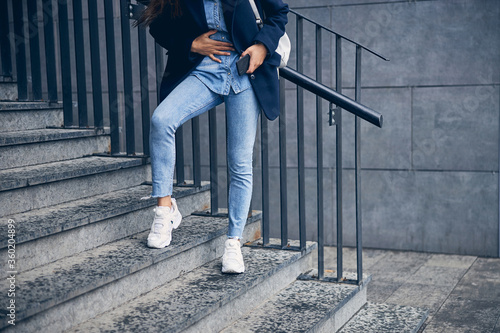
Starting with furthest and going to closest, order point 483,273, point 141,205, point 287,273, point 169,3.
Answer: point 483,273
point 287,273
point 141,205
point 169,3

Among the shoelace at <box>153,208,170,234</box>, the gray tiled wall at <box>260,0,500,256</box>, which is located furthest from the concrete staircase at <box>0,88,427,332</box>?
the gray tiled wall at <box>260,0,500,256</box>

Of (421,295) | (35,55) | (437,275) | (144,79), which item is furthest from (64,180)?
(437,275)

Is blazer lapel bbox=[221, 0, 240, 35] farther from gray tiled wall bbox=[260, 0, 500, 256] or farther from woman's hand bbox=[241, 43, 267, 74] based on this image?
gray tiled wall bbox=[260, 0, 500, 256]

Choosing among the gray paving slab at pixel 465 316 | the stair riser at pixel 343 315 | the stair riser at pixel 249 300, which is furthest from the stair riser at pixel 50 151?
the gray paving slab at pixel 465 316

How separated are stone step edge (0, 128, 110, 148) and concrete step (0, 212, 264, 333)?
0.78 metres

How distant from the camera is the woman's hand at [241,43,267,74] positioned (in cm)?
252

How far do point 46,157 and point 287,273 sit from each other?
4.70 feet

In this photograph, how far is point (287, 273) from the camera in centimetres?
309

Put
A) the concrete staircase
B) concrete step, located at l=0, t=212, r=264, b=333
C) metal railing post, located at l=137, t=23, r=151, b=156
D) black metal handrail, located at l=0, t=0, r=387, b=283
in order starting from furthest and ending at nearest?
metal railing post, located at l=137, t=23, r=151, b=156 < black metal handrail, located at l=0, t=0, r=387, b=283 < the concrete staircase < concrete step, located at l=0, t=212, r=264, b=333

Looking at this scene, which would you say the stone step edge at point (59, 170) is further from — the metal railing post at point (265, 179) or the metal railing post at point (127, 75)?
the metal railing post at point (265, 179)

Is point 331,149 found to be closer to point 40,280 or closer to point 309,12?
point 309,12

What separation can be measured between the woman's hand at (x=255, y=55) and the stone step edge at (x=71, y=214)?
871mm

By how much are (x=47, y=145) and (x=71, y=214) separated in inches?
28.9

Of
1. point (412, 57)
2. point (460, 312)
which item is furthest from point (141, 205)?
point (412, 57)
